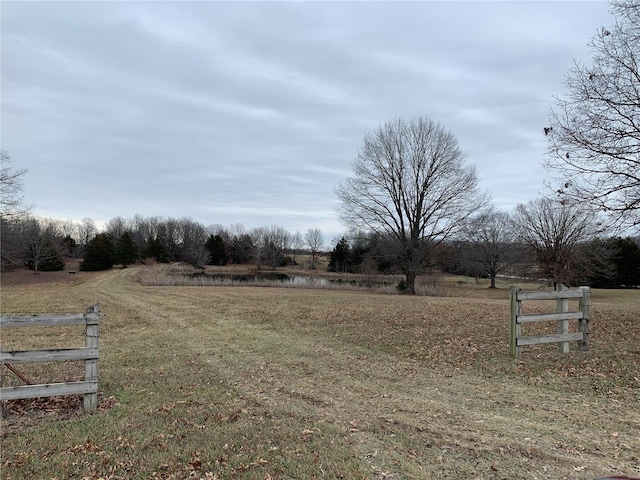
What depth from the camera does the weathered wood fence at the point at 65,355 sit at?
487 cm

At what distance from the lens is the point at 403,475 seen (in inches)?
138

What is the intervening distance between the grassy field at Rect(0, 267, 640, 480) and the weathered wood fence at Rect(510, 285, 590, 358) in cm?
33

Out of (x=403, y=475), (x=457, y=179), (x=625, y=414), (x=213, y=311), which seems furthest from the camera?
(x=457, y=179)

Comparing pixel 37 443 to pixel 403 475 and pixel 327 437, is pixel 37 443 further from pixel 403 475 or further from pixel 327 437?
pixel 403 475

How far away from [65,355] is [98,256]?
206ft

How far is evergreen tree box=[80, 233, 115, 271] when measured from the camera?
5966 cm

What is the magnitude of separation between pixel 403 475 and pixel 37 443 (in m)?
3.80

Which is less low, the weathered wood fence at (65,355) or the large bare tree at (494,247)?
the large bare tree at (494,247)

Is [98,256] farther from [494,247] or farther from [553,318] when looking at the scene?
[553,318]

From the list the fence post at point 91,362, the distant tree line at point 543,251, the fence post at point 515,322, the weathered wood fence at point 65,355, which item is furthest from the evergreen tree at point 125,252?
the fence post at point 515,322

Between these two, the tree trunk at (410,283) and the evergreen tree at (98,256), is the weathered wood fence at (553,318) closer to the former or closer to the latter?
the tree trunk at (410,283)

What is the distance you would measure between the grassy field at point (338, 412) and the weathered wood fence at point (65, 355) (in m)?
0.31

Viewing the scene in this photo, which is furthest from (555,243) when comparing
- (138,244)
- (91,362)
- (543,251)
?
(138,244)

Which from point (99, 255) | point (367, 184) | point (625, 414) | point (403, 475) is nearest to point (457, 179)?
point (367, 184)
